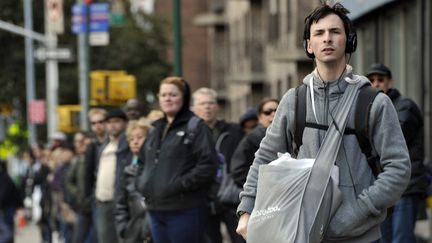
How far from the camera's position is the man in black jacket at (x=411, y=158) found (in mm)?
10516

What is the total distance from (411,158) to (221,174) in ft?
8.63

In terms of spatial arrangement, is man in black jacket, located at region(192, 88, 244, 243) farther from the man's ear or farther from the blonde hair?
A: the man's ear

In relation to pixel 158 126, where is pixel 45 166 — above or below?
below

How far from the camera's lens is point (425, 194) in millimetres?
10836

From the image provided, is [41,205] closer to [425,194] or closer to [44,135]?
[425,194]

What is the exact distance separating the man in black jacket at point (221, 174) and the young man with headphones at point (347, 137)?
6.18 metres

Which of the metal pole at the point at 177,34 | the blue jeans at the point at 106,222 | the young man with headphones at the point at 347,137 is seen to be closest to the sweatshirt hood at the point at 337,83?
the young man with headphones at the point at 347,137

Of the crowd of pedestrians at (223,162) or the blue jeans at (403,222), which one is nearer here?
the crowd of pedestrians at (223,162)

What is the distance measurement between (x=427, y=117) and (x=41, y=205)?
9278 millimetres

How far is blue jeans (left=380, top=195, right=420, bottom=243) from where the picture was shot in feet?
34.8

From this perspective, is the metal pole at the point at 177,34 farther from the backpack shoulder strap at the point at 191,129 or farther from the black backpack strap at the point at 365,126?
the black backpack strap at the point at 365,126

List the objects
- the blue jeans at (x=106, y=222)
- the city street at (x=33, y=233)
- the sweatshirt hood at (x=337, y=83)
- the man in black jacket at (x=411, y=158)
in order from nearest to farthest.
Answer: the sweatshirt hood at (x=337, y=83) → the man in black jacket at (x=411, y=158) → the blue jeans at (x=106, y=222) → the city street at (x=33, y=233)

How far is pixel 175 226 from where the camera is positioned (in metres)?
10.6

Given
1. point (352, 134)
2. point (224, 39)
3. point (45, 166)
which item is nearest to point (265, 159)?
point (352, 134)
